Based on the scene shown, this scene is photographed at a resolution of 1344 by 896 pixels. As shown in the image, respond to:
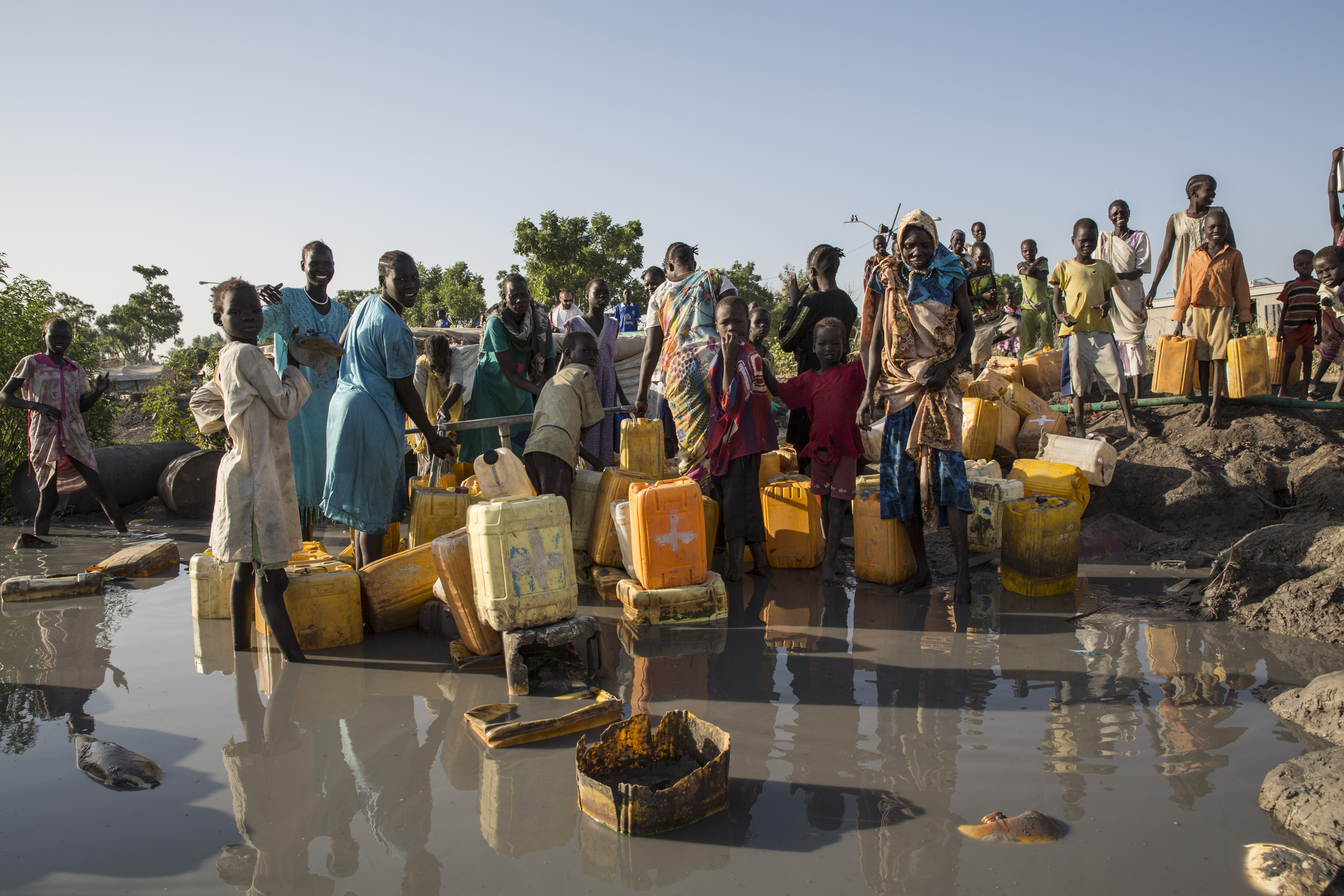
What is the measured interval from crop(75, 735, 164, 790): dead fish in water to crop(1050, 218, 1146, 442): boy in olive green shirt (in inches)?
287

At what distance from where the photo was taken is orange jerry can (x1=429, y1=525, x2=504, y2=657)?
3812mm

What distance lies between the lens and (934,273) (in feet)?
15.7

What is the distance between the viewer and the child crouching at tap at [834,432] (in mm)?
5441

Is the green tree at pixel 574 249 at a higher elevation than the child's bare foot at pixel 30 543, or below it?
higher

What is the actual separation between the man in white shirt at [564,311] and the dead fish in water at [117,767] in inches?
297

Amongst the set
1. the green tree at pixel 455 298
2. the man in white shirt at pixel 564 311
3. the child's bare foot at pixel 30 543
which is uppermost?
the green tree at pixel 455 298

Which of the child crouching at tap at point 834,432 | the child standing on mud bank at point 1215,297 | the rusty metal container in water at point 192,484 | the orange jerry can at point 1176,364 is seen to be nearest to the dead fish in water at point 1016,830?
the child crouching at tap at point 834,432

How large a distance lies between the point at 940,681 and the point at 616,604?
80.0 inches

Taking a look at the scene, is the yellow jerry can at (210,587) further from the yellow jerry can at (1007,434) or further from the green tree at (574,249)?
the green tree at (574,249)

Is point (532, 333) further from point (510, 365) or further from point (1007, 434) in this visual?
point (1007, 434)

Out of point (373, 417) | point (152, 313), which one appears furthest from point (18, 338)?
point (152, 313)

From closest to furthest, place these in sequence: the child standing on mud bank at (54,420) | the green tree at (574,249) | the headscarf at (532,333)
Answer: the headscarf at (532,333)
the child standing on mud bank at (54,420)
the green tree at (574,249)

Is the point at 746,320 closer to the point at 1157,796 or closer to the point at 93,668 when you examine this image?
the point at 1157,796

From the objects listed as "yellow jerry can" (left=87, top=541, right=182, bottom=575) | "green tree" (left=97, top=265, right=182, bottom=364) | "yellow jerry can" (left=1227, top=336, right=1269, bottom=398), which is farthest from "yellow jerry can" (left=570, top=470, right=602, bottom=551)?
"green tree" (left=97, top=265, right=182, bottom=364)
